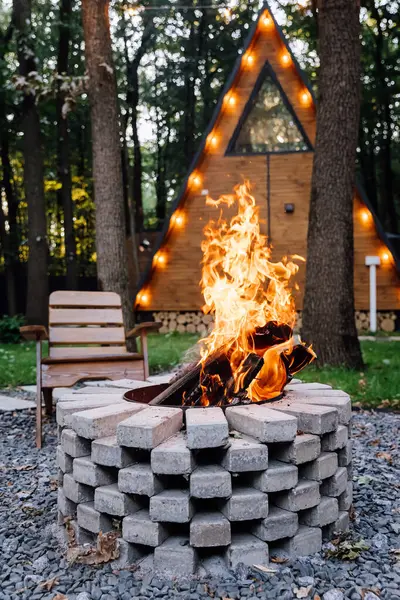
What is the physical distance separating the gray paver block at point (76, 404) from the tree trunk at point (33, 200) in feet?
34.8

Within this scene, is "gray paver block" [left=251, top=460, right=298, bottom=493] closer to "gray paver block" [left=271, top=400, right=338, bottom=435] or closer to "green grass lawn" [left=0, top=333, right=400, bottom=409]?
"gray paver block" [left=271, top=400, right=338, bottom=435]

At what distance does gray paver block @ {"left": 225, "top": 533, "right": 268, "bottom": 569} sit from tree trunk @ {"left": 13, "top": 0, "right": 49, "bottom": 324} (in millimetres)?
11406

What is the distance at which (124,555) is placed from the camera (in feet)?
6.96

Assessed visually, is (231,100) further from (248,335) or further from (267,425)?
(267,425)

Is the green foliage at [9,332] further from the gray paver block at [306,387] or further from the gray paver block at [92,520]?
the gray paver block at [92,520]

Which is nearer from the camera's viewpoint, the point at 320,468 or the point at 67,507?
the point at 320,468

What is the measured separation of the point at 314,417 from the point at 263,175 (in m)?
10.2

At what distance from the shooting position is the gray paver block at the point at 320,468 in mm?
2240

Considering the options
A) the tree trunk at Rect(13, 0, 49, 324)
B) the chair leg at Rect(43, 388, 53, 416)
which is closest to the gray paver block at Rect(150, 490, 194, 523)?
the chair leg at Rect(43, 388, 53, 416)

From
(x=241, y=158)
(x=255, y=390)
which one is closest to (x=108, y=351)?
(x=255, y=390)

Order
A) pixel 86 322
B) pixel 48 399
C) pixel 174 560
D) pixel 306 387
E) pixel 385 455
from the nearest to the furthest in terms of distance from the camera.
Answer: pixel 174 560 < pixel 306 387 < pixel 385 455 < pixel 48 399 < pixel 86 322

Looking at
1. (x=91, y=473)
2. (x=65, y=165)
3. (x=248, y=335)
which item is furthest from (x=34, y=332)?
(x=65, y=165)

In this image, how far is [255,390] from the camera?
8.97ft

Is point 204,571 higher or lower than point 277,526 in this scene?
lower
